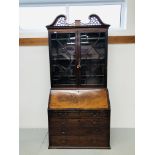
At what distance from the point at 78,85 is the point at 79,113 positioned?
21.3 inches

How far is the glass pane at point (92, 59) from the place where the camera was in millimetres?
3771

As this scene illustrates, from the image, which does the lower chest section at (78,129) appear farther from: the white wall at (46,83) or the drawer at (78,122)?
the white wall at (46,83)

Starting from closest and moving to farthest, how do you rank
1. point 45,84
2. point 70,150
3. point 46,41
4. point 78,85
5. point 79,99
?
point 70,150, point 79,99, point 78,85, point 46,41, point 45,84

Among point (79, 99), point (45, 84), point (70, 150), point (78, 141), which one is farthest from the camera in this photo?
point (45, 84)

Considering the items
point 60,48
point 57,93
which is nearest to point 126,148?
point 57,93

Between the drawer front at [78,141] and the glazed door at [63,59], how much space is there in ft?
2.94

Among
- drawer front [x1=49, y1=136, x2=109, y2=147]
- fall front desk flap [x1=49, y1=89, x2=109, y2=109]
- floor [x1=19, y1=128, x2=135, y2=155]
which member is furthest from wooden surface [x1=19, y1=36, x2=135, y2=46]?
drawer front [x1=49, y1=136, x2=109, y2=147]

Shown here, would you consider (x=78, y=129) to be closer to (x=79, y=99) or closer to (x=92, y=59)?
(x=79, y=99)

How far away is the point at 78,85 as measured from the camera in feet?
12.4

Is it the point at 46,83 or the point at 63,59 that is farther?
the point at 46,83

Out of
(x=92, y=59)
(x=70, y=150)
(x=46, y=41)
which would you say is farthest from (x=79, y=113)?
(x=46, y=41)

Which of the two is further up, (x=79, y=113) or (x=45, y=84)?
(x=45, y=84)
